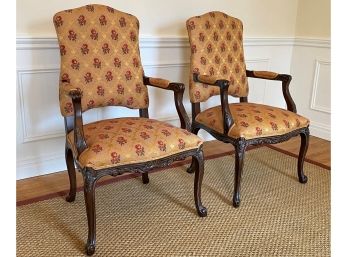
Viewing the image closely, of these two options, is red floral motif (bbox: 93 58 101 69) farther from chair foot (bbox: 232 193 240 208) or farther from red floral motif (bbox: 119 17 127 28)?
chair foot (bbox: 232 193 240 208)

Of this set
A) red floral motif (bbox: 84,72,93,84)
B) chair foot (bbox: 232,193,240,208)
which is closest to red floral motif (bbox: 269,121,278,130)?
chair foot (bbox: 232,193,240,208)

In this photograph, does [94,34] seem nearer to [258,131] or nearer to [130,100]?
[130,100]

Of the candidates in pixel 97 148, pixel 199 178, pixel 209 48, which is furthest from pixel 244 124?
pixel 97 148

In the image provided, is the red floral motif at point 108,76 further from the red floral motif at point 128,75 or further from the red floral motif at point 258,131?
the red floral motif at point 258,131

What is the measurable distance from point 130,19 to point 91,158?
0.91m

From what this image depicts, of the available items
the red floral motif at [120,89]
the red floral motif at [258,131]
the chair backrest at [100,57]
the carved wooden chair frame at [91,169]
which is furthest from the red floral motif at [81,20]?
the red floral motif at [258,131]

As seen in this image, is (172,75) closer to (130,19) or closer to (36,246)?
(130,19)

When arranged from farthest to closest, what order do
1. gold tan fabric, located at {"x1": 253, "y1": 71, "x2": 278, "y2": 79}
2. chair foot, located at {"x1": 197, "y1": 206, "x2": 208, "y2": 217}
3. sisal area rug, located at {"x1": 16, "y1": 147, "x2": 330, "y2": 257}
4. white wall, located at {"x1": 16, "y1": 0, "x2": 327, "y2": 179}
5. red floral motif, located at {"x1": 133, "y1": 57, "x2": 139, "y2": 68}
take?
gold tan fabric, located at {"x1": 253, "y1": 71, "x2": 278, "y2": 79}
white wall, located at {"x1": 16, "y1": 0, "x2": 327, "y2": 179}
red floral motif, located at {"x1": 133, "y1": 57, "x2": 139, "y2": 68}
chair foot, located at {"x1": 197, "y1": 206, "x2": 208, "y2": 217}
sisal area rug, located at {"x1": 16, "y1": 147, "x2": 330, "y2": 257}

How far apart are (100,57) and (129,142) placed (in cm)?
57

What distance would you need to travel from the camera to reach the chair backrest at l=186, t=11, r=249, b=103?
2244 millimetres

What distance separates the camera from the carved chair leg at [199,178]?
71.0 inches

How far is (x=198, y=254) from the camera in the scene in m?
1.59

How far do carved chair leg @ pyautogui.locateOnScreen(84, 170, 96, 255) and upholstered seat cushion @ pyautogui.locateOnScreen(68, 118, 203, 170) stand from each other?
0.06 metres
